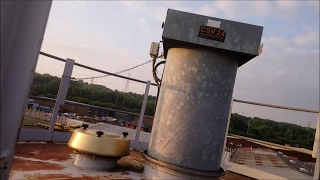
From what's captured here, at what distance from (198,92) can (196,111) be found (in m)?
0.24

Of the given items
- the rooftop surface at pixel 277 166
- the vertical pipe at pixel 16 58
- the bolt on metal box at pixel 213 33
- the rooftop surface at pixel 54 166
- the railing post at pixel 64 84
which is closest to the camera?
the vertical pipe at pixel 16 58

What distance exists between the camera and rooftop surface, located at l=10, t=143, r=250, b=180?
3.38 m

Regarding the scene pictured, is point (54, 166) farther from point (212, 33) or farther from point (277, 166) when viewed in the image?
point (277, 166)

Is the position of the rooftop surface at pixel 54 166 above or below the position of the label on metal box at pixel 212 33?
below

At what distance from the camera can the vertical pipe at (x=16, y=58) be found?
923mm

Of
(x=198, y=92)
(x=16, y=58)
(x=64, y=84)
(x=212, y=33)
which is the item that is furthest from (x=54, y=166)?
(x=16, y=58)

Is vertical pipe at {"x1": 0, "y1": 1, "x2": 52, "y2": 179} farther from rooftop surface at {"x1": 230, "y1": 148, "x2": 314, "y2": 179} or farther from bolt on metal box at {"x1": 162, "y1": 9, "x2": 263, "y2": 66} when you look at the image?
rooftop surface at {"x1": 230, "y1": 148, "x2": 314, "y2": 179}

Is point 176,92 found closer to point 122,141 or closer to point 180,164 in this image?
point 180,164

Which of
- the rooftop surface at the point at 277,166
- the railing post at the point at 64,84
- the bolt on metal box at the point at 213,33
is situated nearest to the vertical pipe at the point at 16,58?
the bolt on metal box at the point at 213,33

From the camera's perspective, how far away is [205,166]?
128 inches

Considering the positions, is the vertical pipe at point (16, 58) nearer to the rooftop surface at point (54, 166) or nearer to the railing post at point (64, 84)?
the rooftop surface at point (54, 166)

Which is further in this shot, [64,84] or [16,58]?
[64,84]

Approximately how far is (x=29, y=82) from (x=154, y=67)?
10.4 feet

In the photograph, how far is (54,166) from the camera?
379cm
